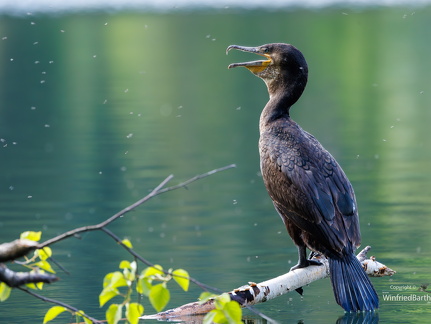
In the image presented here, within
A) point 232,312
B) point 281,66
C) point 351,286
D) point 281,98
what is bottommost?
point 351,286

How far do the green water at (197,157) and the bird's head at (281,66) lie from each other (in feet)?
4.83

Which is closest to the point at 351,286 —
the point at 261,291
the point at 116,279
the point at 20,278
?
the point at 261,291

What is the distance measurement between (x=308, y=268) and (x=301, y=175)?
23.1 inches

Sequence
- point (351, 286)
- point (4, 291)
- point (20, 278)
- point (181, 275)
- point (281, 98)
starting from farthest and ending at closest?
point (281, 98) < point (351, 286) < point (4, 291) < point (20, 278) < point (181, 275)

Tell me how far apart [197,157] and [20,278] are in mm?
11321

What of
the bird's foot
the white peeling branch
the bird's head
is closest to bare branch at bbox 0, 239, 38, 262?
the white peeling branch

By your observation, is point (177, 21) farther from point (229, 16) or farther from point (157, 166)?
point (157, 166)

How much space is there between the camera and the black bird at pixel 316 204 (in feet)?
22.3

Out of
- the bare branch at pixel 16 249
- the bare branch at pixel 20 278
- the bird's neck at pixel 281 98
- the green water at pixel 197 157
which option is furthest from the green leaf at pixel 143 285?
the bird's neck at pixel 281 98

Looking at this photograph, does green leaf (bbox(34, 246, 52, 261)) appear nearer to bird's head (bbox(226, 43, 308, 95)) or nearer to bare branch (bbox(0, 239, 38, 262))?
bare branch (bbox(0, 239, 38, 262))

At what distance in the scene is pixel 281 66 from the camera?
806cm

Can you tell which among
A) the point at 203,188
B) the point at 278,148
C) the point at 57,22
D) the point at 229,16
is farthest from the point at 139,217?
the point at 229,16

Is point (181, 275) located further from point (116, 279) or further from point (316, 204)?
point (316, 204)

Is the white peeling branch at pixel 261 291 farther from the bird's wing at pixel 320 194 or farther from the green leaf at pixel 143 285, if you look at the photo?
the green leaf at pixel 143 285
